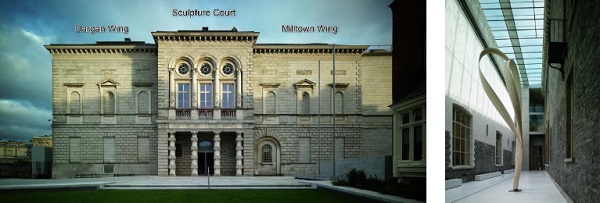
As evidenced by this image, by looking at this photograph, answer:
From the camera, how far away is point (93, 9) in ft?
23.8

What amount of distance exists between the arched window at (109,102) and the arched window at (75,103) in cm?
30

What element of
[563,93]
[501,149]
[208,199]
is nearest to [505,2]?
[563,93]

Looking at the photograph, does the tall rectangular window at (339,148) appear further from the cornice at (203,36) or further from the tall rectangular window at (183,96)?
the tall rectangular window at (183,96)

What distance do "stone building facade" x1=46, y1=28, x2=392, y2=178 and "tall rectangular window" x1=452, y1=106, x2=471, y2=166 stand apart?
111 inches

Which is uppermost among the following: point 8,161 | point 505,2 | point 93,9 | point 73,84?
point 505,2

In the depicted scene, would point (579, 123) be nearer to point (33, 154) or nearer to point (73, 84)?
point (73, 84)

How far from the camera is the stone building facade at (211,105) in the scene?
7.27 meters

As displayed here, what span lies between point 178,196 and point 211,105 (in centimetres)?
129

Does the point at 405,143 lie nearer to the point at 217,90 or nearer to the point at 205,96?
the point at 217,90

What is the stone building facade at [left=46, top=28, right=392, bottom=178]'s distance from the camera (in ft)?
23.9

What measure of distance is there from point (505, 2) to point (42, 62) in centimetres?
755

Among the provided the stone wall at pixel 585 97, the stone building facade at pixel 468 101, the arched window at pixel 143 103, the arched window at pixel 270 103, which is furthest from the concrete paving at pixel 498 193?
the arched window at pixel 143 103

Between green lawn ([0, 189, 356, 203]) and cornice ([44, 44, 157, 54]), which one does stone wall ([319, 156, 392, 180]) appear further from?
cornice ([44, 44, 157, 54])

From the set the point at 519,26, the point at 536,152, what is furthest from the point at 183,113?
the point at 536,152
